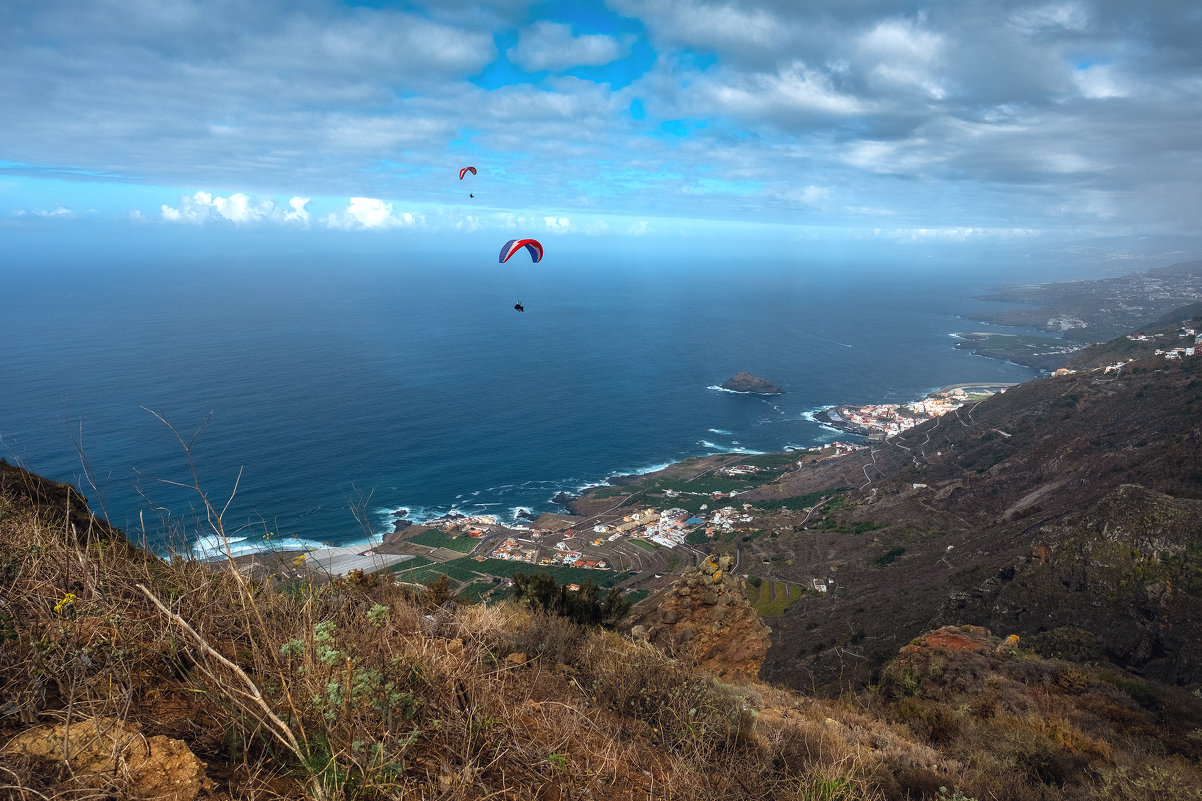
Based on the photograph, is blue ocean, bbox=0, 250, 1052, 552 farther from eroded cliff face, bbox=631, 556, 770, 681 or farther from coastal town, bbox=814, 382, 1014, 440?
eroded cliff face, bbox=631, 556, 770, 681

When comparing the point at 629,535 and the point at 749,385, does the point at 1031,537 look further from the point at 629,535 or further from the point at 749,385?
the point at 749,385

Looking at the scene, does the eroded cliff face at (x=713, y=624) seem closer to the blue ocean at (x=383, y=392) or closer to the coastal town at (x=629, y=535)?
the blue ocean at (x=383, y=392)

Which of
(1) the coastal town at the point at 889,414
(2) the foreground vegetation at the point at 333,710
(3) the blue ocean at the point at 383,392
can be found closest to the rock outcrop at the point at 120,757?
(2) the foreground vegetation at the point at 333,710

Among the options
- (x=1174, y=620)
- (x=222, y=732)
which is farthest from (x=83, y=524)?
(x=1174, y=620)

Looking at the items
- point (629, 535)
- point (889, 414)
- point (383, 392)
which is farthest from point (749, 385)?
point (383, 392)

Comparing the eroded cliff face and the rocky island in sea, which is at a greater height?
the eroded cliff face

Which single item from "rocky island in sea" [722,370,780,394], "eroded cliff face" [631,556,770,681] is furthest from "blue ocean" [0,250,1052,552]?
"eroded cliff face" [631,556,770,681]
